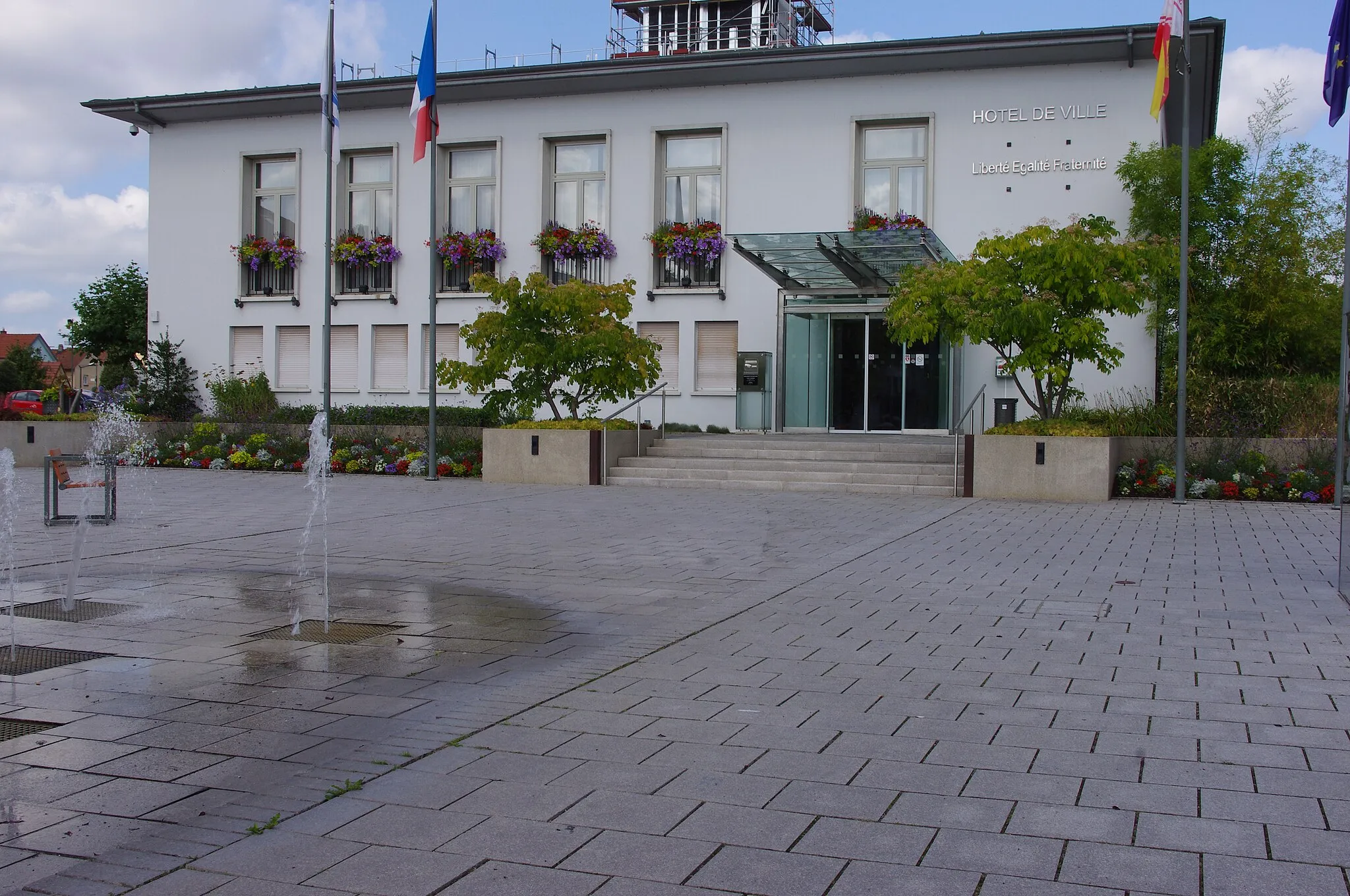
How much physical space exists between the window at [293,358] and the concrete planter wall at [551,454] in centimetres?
1209

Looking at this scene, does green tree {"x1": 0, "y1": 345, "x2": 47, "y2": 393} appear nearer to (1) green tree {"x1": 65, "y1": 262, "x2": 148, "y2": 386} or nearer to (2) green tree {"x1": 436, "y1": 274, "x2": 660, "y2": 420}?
(1) green tree {"x1": 65, "y1": 262, "x2": 148, "y2": 386}

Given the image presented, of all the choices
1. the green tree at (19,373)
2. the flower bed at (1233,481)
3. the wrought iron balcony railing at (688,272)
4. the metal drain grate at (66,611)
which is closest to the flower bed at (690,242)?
the wrought iron balcony railing at (688,272)

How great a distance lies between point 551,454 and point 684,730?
14580 mm

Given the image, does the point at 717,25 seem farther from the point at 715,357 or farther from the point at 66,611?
the point at 66,611

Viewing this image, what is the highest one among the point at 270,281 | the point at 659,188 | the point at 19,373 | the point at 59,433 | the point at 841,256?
the point at 659,188

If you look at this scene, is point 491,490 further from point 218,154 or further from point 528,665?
point 218,154

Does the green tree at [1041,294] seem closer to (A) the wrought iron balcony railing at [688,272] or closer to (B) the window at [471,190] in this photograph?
(A) the wrought iron balcony railing at [688,272]

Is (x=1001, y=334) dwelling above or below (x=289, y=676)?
above

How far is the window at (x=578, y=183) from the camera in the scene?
28.1m

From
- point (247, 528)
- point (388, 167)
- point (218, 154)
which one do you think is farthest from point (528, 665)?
point (218, 154)

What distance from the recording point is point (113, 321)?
1550 inches

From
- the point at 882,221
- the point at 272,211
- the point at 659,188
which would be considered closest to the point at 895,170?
the point at 882,221

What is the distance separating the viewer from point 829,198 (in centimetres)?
2602

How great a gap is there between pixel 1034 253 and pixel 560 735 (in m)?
13.5
